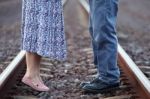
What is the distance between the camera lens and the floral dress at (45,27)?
4523 millimetres

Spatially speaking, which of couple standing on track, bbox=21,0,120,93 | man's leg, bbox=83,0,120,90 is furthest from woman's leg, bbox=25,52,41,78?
man's leg, bbox=83,0,120,90

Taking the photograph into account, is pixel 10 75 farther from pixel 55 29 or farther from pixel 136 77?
pixel 136 77

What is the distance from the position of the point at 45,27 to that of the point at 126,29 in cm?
689

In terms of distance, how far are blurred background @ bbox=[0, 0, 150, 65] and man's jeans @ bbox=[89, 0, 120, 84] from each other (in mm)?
1928

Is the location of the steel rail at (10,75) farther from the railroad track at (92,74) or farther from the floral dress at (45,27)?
the floral dress at (45,27)

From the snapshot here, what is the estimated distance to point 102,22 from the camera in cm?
457

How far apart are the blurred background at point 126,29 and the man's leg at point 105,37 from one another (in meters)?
1.93

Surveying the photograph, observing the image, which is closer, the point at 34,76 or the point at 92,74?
the point at 34,76

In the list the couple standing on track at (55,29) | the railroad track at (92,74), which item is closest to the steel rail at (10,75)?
the railroad track at (92,74)

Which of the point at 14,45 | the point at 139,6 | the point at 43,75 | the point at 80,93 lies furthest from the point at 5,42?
the point at 139,6

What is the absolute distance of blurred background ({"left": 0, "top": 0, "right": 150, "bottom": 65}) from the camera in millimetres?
7674

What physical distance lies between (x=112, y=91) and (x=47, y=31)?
38.1 inches

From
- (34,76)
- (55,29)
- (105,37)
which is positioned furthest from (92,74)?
(55,29)

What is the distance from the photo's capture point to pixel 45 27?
4.52 metres
